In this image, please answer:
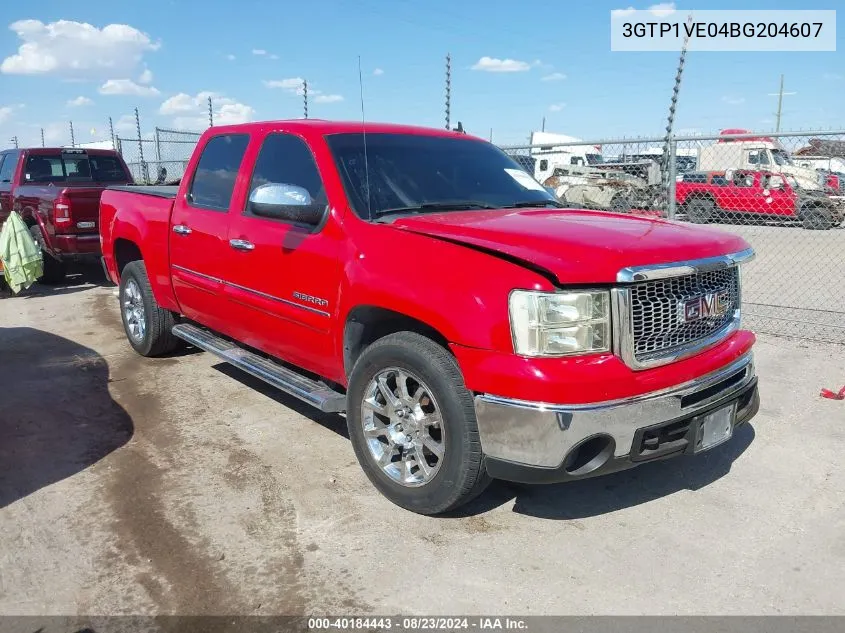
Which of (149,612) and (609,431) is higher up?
(609,431)

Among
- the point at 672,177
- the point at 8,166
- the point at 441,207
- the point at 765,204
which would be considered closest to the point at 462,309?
the point at 441,207

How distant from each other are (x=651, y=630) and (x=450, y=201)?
2400 mm

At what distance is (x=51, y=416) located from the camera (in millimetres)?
4691

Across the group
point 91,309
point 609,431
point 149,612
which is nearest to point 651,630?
point 609,431

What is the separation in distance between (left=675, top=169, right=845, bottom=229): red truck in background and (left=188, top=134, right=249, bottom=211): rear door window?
8915 mm

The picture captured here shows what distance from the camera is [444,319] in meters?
2.96

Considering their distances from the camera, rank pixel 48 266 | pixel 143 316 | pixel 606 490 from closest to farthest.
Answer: pixel 606 490 → pixel 143 316 → pixel 48 266

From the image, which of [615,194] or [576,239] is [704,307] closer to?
[576,239]

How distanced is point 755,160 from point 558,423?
54.4 feet

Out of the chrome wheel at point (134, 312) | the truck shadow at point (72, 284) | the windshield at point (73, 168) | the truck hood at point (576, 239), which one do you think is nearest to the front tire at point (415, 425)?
the truck hood at point (576, 239)

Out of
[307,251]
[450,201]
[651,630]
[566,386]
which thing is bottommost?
[651,630]

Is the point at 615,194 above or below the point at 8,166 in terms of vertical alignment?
below

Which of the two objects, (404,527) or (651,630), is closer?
(651,630)

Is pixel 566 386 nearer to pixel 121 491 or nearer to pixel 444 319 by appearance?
pixel 444 319
